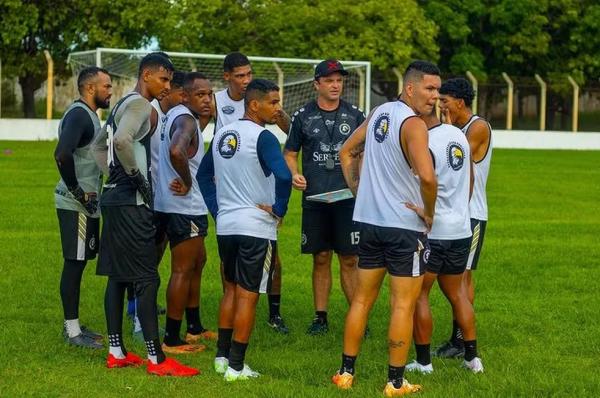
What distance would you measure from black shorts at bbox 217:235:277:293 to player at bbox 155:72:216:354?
1091 mm

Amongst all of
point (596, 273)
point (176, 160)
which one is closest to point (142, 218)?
point (176, 160)

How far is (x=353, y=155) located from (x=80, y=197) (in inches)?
87.6

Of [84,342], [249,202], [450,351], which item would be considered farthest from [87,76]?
[450,351]

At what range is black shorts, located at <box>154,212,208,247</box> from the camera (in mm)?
8680

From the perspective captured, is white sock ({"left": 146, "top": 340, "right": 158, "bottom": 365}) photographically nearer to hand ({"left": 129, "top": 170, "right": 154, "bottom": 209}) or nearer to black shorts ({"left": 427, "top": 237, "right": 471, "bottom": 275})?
hand ({"left": 129, "top": 170, "right": 154, "bottom": 209})

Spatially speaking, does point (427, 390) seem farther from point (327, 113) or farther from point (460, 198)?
point (327, 113)

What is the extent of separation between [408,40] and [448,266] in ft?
135

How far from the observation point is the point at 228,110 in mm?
9641

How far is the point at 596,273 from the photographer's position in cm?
1248

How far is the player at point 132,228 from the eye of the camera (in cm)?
763

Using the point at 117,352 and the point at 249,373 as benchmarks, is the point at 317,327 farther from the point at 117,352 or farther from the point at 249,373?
the point at 117,352

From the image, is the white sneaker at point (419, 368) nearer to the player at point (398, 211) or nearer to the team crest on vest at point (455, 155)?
the player at point (398, 211)

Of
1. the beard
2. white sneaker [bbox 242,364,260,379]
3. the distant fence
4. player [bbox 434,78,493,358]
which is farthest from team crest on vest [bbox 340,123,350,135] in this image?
the distant fence

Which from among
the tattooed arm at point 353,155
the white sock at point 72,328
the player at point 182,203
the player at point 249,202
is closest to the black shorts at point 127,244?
the player at point 249,202
